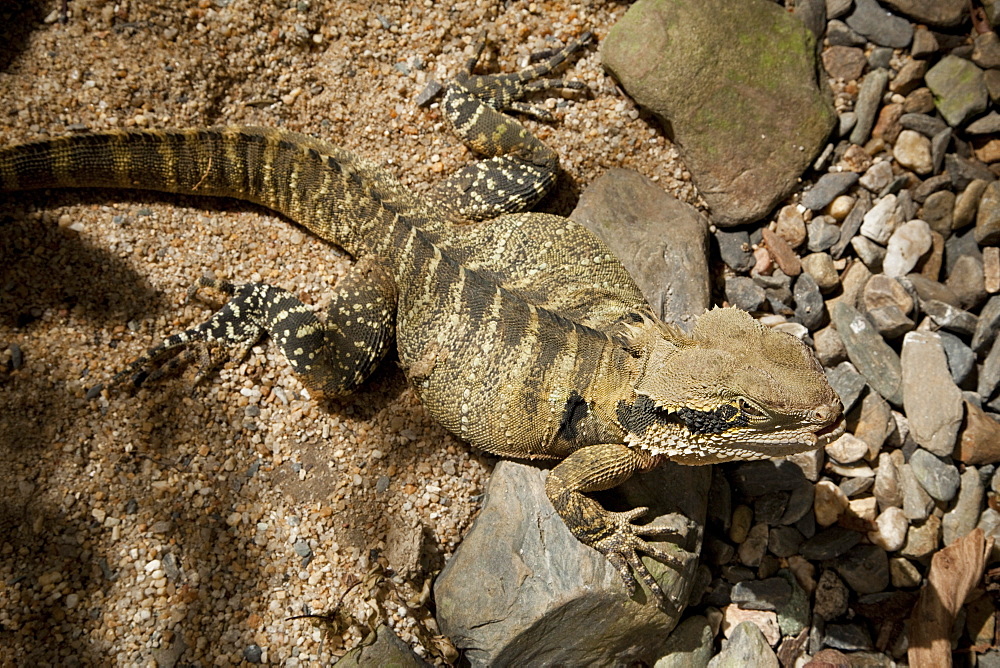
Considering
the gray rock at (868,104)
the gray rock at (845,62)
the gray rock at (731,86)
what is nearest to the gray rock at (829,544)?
the gray rock at (731,86)

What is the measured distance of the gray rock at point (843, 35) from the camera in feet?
18.2

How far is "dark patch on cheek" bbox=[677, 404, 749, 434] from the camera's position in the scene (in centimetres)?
361

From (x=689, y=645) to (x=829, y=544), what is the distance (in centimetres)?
120

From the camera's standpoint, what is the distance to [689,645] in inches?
178

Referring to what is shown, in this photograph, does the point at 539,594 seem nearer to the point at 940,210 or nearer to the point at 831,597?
the point at 831,597

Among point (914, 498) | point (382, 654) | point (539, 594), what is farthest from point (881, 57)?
point (382, 654)

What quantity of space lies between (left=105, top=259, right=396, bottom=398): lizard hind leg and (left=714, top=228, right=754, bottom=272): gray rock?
2593mm

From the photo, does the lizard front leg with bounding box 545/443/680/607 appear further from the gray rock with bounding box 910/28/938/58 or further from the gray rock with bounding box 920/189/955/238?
the gray rock with bounding box 910/28/938/58

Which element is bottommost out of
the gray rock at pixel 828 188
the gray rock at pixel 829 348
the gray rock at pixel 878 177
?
the gray rock at pixel 829 348

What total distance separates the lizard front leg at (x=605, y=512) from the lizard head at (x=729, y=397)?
0.62 feet

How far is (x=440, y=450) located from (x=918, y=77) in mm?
4602

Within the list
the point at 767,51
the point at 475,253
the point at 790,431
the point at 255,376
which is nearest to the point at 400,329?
the point at 475,253

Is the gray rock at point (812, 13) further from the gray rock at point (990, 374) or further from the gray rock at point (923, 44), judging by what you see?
the gray rock at point (990, 374)

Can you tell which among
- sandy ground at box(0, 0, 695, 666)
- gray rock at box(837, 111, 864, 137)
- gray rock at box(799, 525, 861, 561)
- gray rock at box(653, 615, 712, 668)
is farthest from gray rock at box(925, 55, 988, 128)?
gray rock at box(653, 615, 712, 668)
